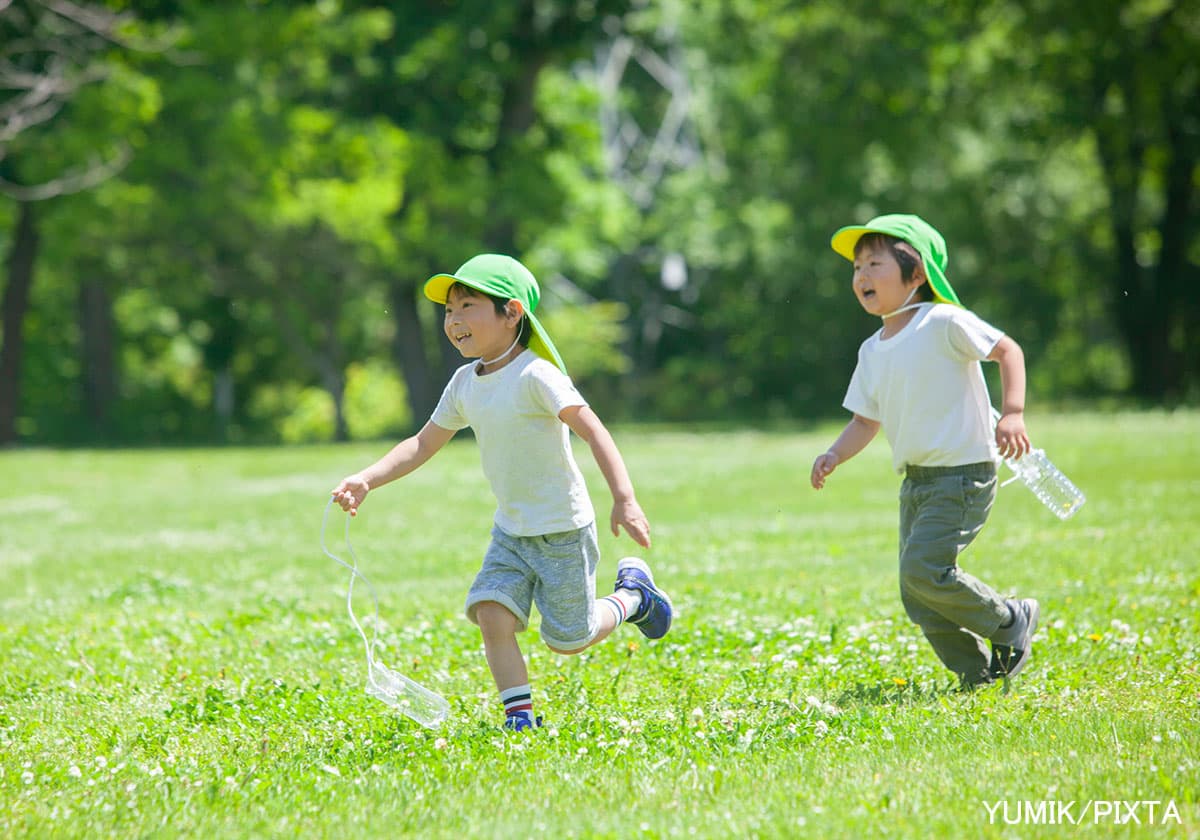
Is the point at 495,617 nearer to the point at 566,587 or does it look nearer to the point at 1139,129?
the point at 566,587

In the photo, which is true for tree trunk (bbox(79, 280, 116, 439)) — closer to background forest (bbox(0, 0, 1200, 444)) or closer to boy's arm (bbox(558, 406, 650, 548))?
background forest (bbox(0, 0, 1200, 444))

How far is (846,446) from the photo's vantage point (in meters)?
6.22

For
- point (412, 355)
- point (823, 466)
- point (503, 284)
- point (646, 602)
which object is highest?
point (503, 284)

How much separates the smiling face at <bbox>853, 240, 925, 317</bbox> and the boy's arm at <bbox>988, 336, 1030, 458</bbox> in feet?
1.59

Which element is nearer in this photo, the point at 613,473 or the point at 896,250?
the point at 613,473

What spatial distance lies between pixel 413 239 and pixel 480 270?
26.0m

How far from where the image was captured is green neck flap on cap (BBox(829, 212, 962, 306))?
609cm

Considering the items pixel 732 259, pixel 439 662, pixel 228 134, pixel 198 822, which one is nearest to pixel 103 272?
pixel 228 134

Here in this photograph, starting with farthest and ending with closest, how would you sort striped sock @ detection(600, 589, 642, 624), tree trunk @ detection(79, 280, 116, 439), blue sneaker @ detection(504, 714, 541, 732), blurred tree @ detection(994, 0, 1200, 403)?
tree trunk @ detection(79, 280, 116, 439) → blurred tree @ detection(994, 0, 1200, 403) → striped sock @ detection(600, 589, 642, 624) → blue sneaker @ detection(504, 714, 541, 732)

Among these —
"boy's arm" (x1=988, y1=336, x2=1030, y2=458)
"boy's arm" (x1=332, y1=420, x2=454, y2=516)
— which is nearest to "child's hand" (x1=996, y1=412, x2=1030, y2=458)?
"boy's arm" (x1=988, y1=336, x2=1030, y2=458)

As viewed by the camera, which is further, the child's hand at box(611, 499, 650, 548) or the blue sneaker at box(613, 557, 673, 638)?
the blue sneaker at box(613, 557, 673, 638)

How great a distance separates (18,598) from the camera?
10.6 meters

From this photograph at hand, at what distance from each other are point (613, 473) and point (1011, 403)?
174 cm

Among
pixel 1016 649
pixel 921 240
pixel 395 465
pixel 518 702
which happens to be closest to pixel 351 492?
pixel 395 465
